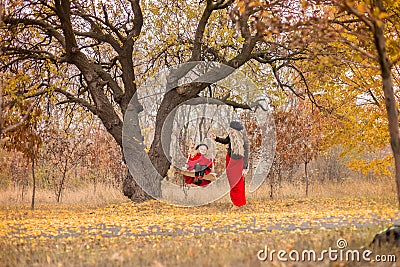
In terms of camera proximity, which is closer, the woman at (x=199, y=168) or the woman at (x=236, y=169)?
the woman at (x=236, y=169)

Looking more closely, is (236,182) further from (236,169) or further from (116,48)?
(116,48)

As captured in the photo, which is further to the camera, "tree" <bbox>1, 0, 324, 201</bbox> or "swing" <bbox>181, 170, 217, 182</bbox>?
"tree" <bbox>1, 0, 324, 201</bbox>

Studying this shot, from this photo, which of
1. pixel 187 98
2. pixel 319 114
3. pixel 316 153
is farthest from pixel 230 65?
pixel 316 153

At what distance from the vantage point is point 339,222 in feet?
21.6

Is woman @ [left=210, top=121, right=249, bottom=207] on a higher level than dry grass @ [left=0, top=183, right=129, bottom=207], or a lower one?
higher

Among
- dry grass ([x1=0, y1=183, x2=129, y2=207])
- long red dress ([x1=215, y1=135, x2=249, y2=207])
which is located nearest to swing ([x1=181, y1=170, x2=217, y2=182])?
long red dress ([x1=215, y1=135, x2=249, y2=207])

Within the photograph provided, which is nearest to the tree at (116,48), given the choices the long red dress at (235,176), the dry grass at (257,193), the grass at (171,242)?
the long red dress at (235,176)

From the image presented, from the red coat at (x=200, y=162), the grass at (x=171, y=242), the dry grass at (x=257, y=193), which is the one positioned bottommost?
the grass at (x=171, y=242)

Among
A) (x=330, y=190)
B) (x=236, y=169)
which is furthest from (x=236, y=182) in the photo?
(x=330, y=190)

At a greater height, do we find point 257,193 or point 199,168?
point 199,168

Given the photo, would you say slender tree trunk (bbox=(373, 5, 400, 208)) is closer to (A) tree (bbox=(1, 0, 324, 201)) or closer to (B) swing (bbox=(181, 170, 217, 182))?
A: (A) tree (bbox=(1, 0, 324, 201))

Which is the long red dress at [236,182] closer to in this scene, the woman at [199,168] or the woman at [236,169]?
the woman at [236,169]

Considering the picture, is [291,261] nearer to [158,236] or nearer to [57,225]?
[158,236]

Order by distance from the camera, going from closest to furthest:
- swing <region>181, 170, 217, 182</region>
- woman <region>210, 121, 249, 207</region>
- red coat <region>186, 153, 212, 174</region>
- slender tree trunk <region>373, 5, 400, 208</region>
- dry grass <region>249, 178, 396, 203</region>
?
slender tree trunk <region>373, 5, 400, 208</region> < woman <region>210, 121, 249, 207</region> < swing <region>181, 170, 217, 182</region> < red coat <region>186, 153, 212, 174</region> < dry grass <region>249, 178, 396, 203</region>
